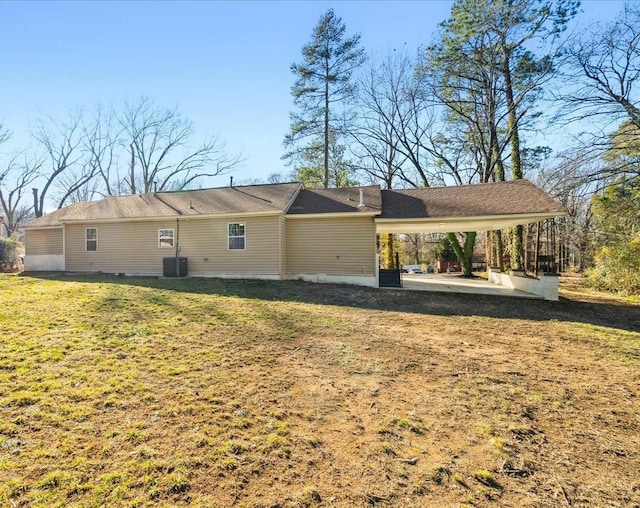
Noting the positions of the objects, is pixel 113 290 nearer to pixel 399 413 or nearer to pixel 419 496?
pixel 399 413

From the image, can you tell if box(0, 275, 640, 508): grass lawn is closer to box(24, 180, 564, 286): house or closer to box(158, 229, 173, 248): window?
box(24, 180, 564, 286): house

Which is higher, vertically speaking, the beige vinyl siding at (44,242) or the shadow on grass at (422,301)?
the beige vinyl siding at (44,242)

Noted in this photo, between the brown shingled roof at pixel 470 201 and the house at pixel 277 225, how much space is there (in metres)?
0.03

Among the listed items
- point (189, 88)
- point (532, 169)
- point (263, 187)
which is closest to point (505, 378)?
point (263, 187)

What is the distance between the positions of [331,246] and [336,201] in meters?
2.03

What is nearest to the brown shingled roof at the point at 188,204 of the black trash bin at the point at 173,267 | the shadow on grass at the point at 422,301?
the black trash bin at the point at 173,267

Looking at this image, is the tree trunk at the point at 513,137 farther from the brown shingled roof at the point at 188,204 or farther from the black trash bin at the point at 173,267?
the black trash bin at the point at 173,267

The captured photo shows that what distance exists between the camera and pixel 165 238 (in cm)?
1375

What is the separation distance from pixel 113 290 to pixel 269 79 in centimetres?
1183

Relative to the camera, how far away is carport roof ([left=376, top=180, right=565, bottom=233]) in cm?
1068

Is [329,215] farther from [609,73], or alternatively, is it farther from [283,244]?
[609,73]

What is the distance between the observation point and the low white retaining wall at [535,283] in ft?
34.2

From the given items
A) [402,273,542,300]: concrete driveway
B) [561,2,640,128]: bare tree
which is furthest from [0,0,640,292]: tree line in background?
[402,273,542,300]: concrete driveway

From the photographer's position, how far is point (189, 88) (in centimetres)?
1819
